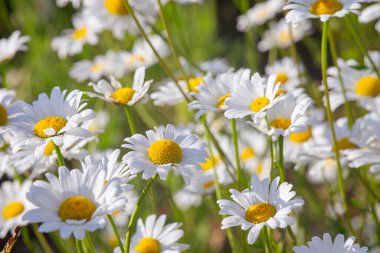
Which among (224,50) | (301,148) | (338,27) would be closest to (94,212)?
(301,148)

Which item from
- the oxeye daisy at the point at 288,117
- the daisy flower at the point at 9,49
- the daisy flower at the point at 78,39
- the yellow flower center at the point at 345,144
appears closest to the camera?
the oxeye daisy at the point at 288,117

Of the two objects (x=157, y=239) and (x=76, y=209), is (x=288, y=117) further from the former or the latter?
(x=76, y=209)

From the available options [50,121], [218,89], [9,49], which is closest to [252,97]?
[218,89]

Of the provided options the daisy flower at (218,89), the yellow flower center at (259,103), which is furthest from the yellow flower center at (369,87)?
the yellow flower center at (259,103)

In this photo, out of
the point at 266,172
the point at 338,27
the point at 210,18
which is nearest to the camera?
the point at 266,172

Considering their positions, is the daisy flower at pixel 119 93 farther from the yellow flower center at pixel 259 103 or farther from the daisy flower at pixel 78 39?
the daisy flower at pixel 78 39

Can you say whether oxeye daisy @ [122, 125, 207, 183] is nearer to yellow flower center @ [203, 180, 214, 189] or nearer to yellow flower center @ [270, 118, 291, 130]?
yellow flower center @ [270, 118, 291, 130]

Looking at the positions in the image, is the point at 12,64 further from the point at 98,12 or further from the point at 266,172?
the point at 266,172
